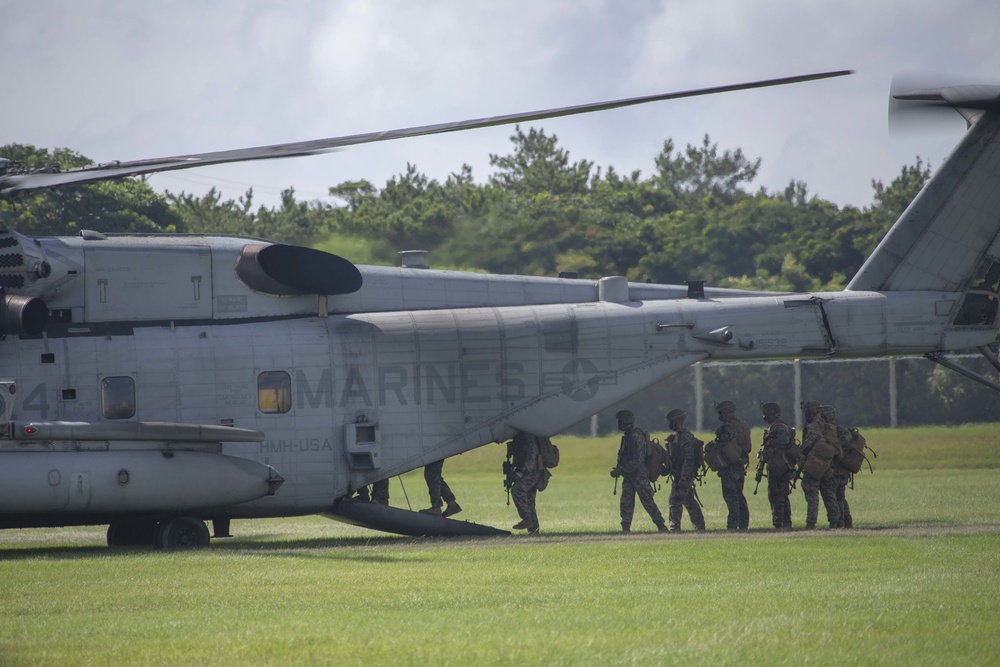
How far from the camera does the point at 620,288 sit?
18.6 m

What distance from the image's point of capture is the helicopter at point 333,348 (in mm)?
15422

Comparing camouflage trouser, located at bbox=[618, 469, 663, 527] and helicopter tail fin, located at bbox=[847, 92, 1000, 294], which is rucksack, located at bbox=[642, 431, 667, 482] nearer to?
camouflage trouser, located at bbox=[618, 469, 663, 527]

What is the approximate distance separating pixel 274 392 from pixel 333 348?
1017mm

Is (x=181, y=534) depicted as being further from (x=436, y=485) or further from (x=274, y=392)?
(x=436, y=485)

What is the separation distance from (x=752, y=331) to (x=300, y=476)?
22.8 feet

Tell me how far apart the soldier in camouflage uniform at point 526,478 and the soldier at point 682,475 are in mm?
2187

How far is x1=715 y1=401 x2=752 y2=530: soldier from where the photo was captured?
18281 mm

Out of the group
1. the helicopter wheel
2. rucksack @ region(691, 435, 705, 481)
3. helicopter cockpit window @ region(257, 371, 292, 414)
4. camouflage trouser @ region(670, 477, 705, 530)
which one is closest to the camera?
the helicopter wheel

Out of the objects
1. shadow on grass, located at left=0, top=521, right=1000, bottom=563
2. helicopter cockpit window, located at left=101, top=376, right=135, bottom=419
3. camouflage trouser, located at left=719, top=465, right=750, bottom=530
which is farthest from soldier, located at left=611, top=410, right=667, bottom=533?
helicopter cockpit window, located at left=101, top=376, right=135, bottom=419

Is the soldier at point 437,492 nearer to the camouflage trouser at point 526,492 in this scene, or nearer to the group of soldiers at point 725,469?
the group of soldiers at point 725,469


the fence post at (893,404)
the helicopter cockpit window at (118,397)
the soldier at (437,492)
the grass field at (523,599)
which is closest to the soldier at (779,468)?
the grass field at (523,599)

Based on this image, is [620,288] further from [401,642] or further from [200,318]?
[401,642]

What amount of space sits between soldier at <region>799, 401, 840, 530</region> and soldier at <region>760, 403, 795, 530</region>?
0.23 metres

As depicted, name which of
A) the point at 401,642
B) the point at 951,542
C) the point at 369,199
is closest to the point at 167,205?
the point at 369,199
